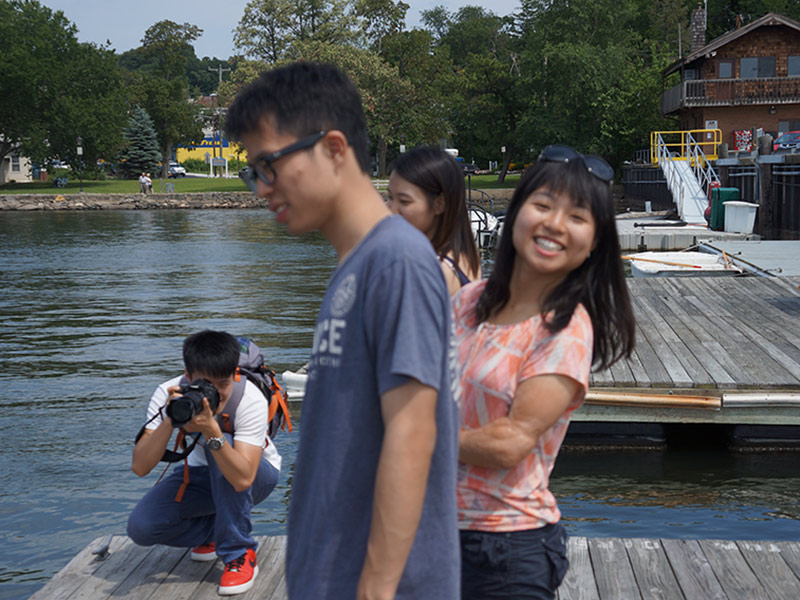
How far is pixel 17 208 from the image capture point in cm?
5778

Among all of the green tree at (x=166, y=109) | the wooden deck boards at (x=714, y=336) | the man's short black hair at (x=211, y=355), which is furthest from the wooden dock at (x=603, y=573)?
the green tree at (x=166, y=109)

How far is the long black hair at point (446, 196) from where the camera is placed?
3639mm

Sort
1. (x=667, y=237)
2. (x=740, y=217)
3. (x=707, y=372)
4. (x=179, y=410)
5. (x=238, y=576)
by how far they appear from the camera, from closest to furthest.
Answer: (x=179, y=410)
(x=238, y=576)
(x=707, y=372)
(x=740, y=217)
(x=667, y=237)

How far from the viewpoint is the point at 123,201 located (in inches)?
2330

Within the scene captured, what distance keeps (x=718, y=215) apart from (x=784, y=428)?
60.8 feet

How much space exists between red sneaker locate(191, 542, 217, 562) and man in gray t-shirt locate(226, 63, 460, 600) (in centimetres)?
264

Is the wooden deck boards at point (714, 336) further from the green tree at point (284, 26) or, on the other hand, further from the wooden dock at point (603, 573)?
the green tree at point (284, 26)

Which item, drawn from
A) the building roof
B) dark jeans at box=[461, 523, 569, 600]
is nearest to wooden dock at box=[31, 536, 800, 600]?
dark jeans at box=[461, 523, 569, 600]

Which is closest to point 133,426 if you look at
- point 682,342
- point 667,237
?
point 682,342

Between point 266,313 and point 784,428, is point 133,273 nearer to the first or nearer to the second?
point 266,313

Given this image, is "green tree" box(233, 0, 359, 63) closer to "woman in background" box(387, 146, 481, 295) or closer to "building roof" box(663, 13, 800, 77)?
"building roof" box(663, 13, 800, 77)

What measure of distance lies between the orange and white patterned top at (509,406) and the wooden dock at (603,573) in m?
1.82

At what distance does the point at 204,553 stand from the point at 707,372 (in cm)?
442

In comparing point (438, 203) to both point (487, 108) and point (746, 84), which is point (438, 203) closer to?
point (746, 84)
